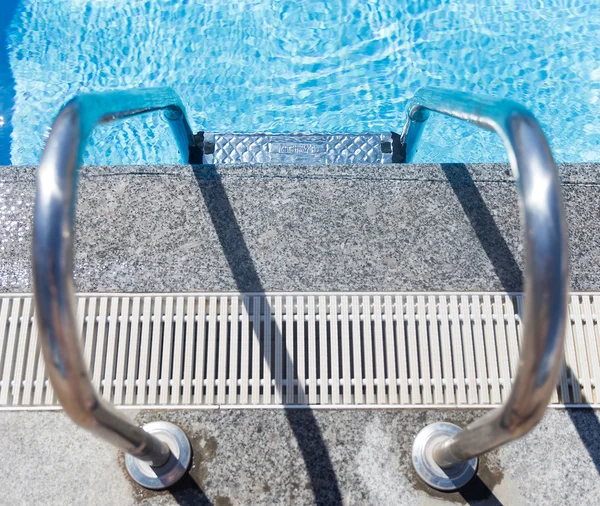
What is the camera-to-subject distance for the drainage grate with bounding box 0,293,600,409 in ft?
7.02

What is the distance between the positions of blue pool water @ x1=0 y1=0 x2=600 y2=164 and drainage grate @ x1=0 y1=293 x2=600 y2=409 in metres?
1.80

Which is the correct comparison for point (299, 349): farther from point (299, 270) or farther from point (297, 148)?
point (297, 148)

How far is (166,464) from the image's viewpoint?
1.96m

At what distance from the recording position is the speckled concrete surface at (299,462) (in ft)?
A: 6.54

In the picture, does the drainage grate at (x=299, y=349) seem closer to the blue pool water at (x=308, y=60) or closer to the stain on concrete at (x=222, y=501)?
the stain on concrete at (x=222, y=501)

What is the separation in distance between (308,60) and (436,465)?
297 centimetres

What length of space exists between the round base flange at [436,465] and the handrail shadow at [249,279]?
30 centimetres

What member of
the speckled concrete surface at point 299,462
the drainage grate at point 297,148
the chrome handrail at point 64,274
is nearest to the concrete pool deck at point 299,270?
the speckled concrete surface at point 299,462

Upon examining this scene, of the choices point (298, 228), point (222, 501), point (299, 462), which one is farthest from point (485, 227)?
point (222, 501)

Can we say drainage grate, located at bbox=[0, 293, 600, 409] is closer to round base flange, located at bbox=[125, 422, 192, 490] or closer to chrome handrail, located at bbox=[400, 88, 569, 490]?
round base flange, located at bbox=[125, 422, 192, 490]

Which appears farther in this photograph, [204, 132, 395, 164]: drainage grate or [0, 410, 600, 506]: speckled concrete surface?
[204, 132, 395, 164]: drainage grate

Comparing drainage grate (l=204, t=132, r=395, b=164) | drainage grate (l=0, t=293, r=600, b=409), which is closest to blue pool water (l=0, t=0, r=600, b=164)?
drainage grate (l=204, t=132, r=395, b=164)

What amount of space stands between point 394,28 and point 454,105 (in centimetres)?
254

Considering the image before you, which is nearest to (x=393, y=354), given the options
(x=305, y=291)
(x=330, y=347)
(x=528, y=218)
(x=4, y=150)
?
(x=330, y=347)
